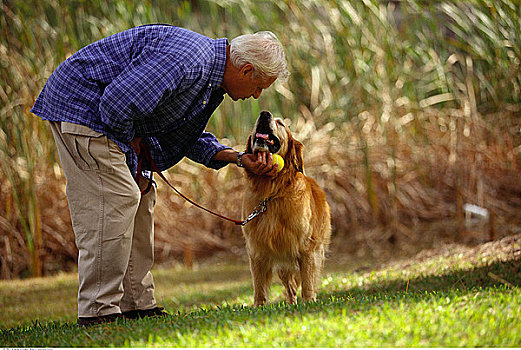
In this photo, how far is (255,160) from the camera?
4.02 meters

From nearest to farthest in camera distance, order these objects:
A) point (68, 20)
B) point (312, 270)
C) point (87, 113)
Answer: point (87, 113) → point (312, 270) → point (68, 20)

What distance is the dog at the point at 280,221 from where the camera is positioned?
13.5 feet

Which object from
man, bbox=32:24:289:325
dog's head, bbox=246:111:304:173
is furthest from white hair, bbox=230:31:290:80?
dog's head, bbox=246:111:304:173

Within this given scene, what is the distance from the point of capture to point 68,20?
24.9 ft

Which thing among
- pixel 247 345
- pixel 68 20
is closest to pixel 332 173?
pixel 68 20

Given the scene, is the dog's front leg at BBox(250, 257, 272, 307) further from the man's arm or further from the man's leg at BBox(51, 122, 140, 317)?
the man's leg at BBox(51, 122, 140, 317)

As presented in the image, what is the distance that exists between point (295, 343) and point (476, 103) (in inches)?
249

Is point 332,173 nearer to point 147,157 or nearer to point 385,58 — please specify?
point 385,58

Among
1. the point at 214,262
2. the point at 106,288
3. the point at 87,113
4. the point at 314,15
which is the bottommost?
the point at 214,262

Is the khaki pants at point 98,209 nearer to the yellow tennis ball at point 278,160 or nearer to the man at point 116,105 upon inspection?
the man at point 116,105

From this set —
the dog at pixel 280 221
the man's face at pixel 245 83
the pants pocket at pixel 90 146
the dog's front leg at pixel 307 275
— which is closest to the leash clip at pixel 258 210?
the dog at pixel 280 221

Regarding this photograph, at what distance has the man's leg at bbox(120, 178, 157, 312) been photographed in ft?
12.8

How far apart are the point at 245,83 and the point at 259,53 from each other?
226 millimetres

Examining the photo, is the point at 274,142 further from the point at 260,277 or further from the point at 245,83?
the point at 260,277
